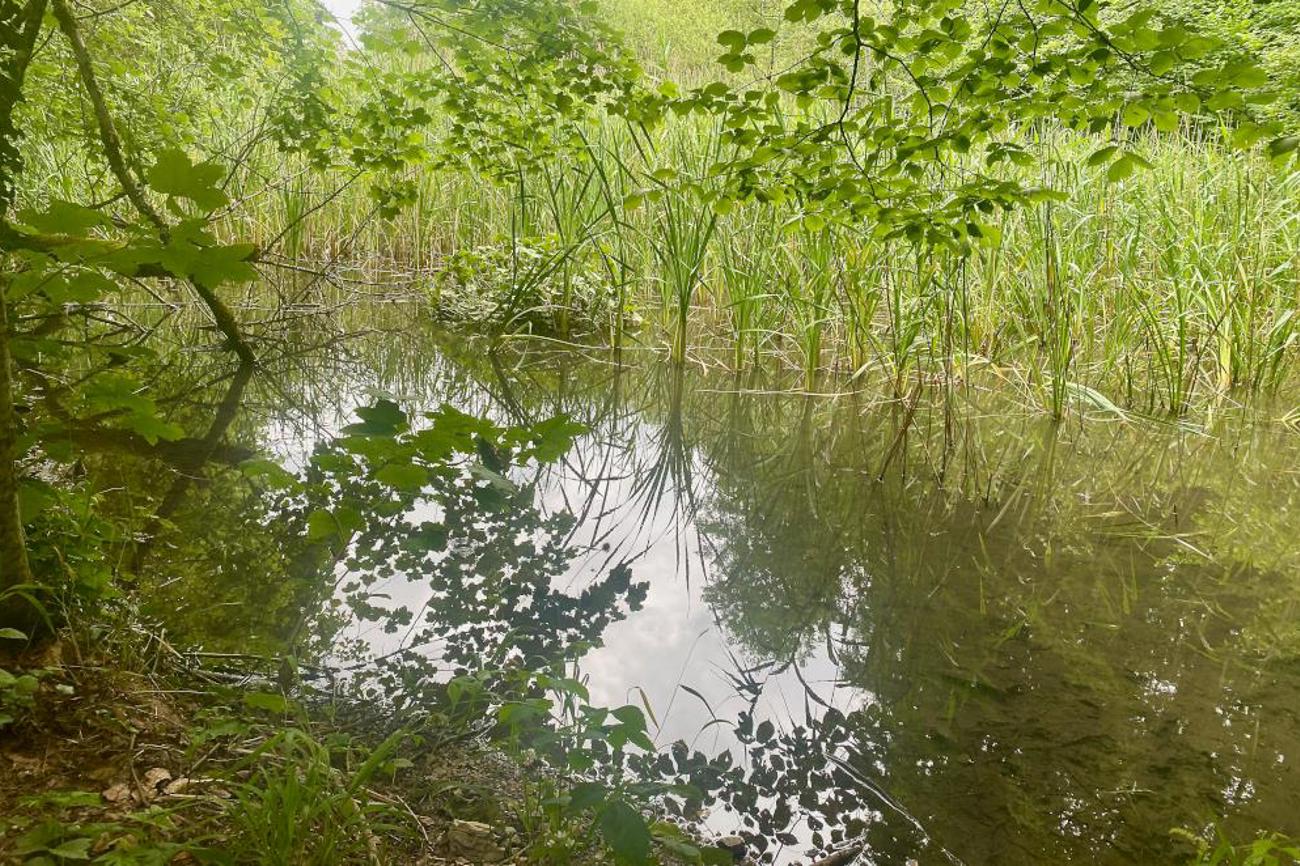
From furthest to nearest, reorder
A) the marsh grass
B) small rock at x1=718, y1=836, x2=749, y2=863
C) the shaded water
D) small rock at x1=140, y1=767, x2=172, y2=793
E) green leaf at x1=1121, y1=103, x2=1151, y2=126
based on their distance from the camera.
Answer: the marsh grass
green leaf at x1=1121, y1=103, x2=1151, y2=126
the shaded water
small rock at x1=718, y1=836, x2=749, y2=863
small rock at x1=140, y1=767, x2=172, y2=793

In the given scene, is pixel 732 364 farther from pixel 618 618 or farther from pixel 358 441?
pixel 358 441

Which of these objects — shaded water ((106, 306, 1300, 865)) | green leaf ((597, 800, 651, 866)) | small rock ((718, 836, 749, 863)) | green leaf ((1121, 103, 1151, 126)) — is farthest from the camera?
green leaf ((1121, 103, 1151, 126))

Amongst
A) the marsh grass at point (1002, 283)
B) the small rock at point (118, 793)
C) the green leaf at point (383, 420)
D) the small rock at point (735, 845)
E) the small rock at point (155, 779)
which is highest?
the marsh grass at point (1002, 283)

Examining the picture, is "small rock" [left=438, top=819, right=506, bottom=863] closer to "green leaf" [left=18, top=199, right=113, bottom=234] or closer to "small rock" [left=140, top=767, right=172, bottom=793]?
"small rock" [left=140, top=767, right=172, bottom=793]

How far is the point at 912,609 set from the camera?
5.58 ft

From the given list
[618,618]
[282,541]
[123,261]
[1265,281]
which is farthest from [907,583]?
[1265,281]

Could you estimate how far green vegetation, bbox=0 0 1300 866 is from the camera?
3.32 ft

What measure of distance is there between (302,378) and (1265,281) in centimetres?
418

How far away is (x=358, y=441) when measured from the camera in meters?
1.37

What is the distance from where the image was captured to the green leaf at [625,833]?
32.6 inches

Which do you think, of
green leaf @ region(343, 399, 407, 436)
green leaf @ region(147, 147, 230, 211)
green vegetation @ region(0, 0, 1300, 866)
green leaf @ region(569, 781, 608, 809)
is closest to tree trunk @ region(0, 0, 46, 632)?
green vegetation @ region(0, 0, 1300, 866)

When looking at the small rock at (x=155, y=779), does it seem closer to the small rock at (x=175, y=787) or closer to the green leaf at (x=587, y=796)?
the small rock at (x=175, y=787)

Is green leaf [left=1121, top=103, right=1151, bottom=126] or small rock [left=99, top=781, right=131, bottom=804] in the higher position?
green leaf [left=1121, top=103, right=1151, bottom=126]

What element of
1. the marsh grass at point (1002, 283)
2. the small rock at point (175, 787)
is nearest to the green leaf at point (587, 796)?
the small rock at point (175, 787)
